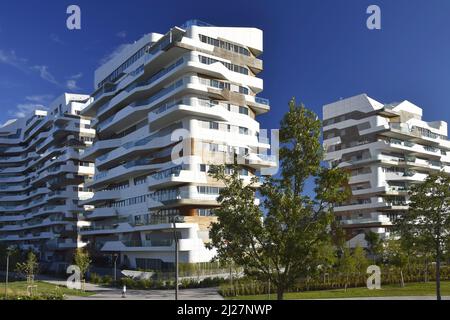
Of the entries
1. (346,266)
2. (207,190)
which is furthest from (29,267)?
(346,266)

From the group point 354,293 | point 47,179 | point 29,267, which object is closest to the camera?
point 354,293

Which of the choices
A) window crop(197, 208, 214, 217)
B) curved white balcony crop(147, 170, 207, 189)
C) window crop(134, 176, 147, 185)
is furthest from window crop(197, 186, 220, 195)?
window crop(134, 176, 147, 185)

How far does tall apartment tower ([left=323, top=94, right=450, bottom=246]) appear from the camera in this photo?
79188 mm

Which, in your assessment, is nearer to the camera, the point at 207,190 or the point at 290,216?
the point at 290,216

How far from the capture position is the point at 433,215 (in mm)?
28250

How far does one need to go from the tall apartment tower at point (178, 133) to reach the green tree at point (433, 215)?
24403 millimetres

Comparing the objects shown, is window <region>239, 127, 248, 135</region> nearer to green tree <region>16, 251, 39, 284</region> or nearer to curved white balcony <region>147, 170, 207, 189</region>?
curved white balcony <region>147, 170, 207, 189</region>

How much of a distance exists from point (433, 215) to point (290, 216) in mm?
15518

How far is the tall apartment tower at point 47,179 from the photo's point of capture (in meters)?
87.6

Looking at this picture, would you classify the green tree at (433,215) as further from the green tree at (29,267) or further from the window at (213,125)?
the green tree at (29,267)

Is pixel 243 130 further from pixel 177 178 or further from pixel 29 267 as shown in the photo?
pixel 29 267
